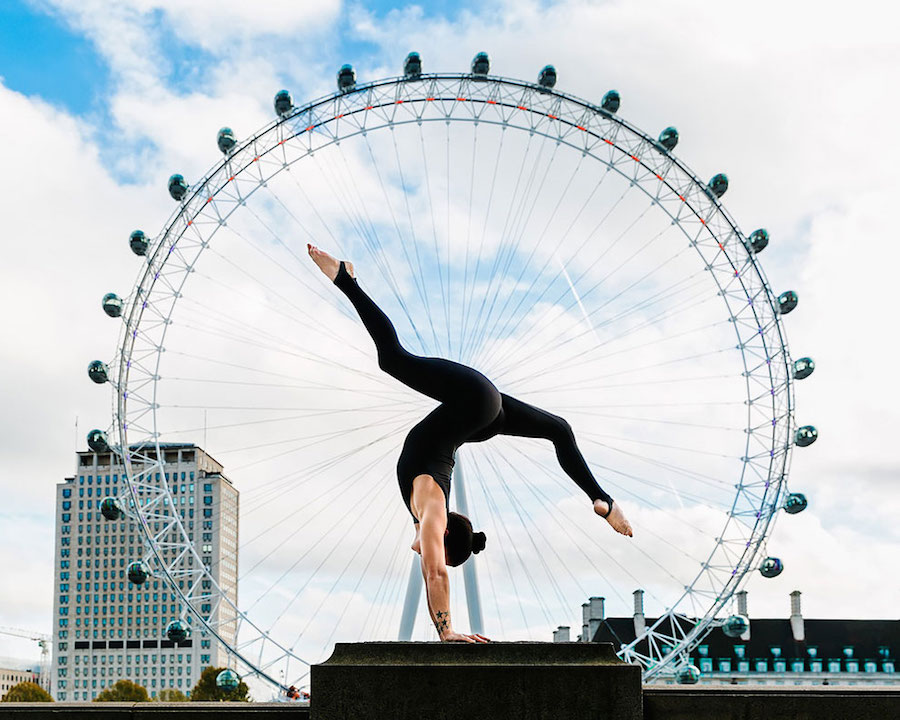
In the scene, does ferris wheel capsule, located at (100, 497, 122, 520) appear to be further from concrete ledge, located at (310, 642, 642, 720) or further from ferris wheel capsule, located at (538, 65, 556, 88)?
concrete ledge, located at (310, 642, 642, 720)

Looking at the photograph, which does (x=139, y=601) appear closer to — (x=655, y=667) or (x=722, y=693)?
(x=655, y=667)

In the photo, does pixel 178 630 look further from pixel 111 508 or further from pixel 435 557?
pixel 435 557

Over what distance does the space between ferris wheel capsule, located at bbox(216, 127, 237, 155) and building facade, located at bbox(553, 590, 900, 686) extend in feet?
128

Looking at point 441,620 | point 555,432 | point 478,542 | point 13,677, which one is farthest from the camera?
point 13,677

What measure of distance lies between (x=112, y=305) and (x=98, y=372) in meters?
1.64

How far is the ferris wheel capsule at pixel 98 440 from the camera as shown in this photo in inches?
1078

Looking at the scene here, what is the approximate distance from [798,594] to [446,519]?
5898 cm

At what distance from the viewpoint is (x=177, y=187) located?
2694 centimetres

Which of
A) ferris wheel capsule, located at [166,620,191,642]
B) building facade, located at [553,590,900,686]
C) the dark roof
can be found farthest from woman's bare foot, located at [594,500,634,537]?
the dark roof

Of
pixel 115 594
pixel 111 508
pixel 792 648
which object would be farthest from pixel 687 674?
pixel 115 594

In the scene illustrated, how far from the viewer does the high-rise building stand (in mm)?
131125

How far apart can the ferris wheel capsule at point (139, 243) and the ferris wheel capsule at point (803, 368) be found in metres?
16.5

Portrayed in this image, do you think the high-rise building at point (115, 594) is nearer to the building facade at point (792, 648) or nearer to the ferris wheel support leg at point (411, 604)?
the building facade at point (792, 648)

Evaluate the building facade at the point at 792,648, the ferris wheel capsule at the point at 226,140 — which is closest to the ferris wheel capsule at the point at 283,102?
the ferris wheel capsule at the point at 226,140
